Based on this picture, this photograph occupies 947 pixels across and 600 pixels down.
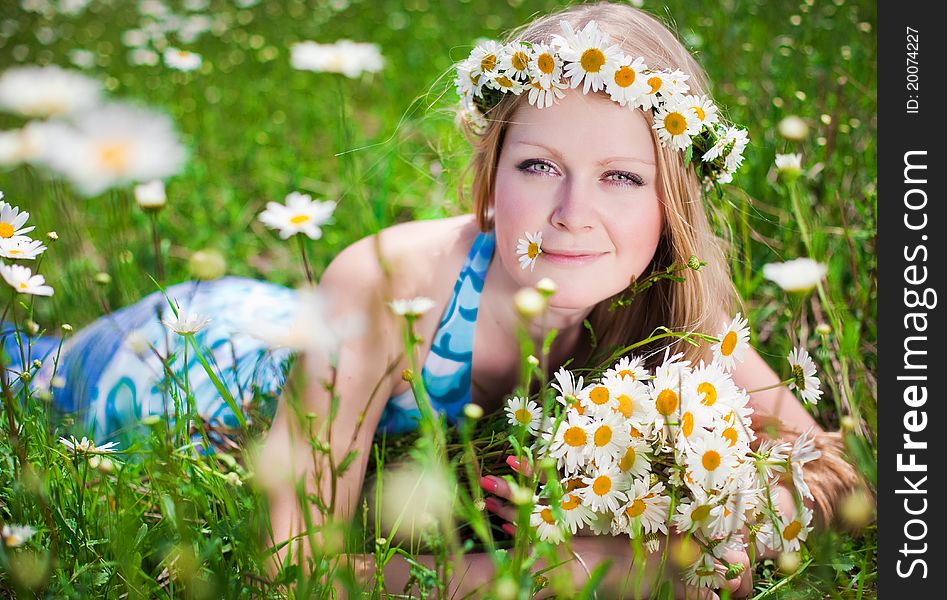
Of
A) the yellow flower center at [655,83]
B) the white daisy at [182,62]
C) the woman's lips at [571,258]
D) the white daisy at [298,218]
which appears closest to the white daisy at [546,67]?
the yellow flower center at [655,83]

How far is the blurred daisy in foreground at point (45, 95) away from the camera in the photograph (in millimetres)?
1015

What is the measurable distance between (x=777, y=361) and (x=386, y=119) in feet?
5.60

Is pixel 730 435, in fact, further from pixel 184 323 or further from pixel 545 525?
pixel 184 323

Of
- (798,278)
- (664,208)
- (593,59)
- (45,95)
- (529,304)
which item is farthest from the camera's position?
(664,208)

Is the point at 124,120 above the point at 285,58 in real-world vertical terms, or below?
below

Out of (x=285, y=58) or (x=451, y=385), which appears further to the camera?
(x=285, y=58)

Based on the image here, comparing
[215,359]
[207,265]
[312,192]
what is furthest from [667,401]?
[312,192]

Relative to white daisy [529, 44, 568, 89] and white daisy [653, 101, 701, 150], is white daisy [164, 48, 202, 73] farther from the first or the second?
white daisy [653, 101, 701, 150]

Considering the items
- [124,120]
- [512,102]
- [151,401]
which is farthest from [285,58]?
[124,120]

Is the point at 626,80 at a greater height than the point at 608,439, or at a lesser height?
greater

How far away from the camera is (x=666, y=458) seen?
1.15 metres

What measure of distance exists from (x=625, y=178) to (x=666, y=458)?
46 cm

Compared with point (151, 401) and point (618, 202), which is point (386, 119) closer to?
point (151, 401)

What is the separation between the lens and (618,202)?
1354mm
